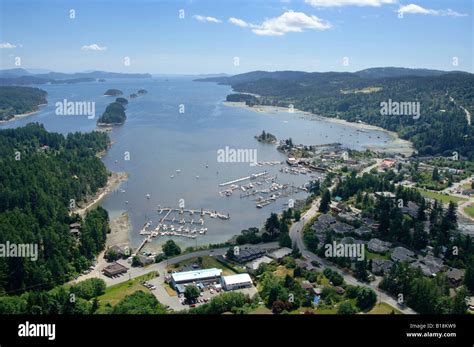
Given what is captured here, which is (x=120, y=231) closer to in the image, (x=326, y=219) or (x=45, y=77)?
(x=326, y=219)

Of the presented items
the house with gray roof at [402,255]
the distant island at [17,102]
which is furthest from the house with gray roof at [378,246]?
the distant island at [17,102]

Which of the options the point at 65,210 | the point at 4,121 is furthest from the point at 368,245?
the point at 4,121

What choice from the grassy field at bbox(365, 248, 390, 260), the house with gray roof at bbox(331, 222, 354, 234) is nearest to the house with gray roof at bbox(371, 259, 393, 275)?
the grassy field at bbox(365, 248, 390, 260)

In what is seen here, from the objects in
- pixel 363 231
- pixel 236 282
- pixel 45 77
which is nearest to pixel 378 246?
pixel 363 231

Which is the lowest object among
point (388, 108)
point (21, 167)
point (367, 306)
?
point (367, 306)

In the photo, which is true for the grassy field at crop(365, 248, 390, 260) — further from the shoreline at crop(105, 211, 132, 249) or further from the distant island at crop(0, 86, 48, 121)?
the distant island at crop(0, 86, 48, 121)

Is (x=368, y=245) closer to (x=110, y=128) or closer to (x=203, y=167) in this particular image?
(x=203, y=167)
